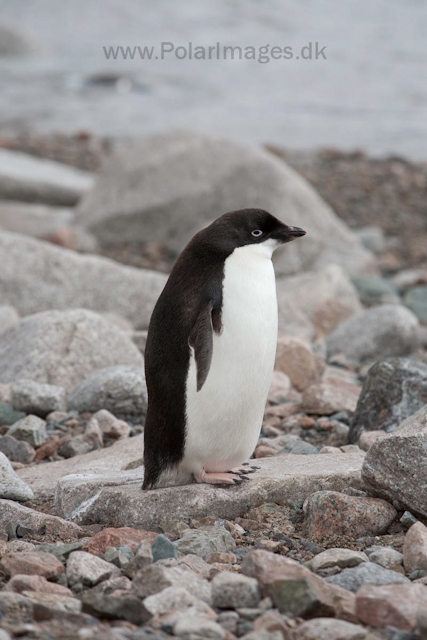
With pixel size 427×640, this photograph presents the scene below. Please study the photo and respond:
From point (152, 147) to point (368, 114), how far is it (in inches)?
515

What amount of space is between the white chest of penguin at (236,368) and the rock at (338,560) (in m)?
0.96

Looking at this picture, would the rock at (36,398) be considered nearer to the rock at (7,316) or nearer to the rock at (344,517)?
the rock at (7,316)

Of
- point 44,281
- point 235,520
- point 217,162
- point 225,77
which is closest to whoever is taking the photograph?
point 235,520

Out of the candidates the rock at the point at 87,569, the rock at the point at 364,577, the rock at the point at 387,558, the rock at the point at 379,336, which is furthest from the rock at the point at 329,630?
the rock at the point at 379,336

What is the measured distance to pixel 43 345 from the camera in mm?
6637

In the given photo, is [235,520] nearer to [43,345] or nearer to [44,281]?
[43,345]

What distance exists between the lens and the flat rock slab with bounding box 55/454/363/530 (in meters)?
4.24

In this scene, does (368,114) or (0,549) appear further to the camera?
(368,114)

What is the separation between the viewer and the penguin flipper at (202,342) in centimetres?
418

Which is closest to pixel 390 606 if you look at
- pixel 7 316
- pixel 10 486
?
pixel 10 486

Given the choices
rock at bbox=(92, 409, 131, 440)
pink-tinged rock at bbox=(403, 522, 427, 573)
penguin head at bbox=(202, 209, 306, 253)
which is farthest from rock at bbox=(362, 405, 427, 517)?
rock at bbox=(92, 409, 131, 440)

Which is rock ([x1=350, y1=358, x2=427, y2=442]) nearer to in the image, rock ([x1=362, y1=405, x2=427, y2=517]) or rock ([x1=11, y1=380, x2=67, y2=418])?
rock ([x1=362, y1=405, x2=427, y2=517])

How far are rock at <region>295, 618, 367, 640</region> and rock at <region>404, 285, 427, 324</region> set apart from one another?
25.6ft

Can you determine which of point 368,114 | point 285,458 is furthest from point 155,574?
point 368,114
